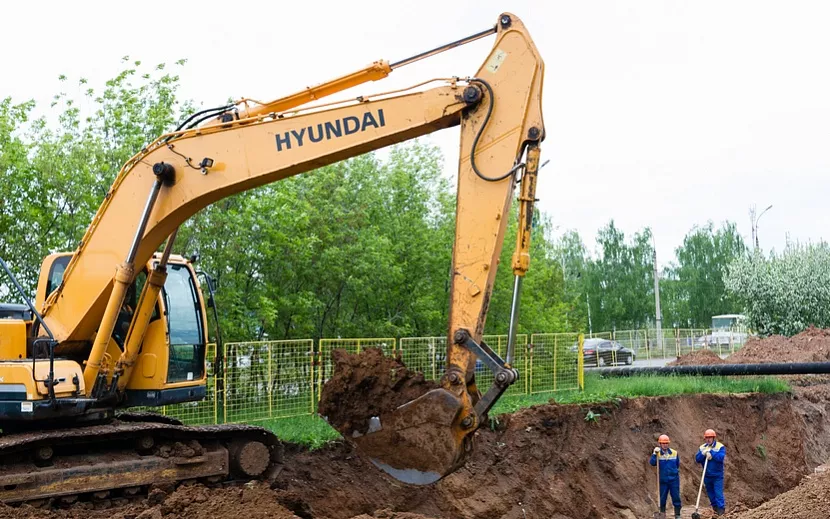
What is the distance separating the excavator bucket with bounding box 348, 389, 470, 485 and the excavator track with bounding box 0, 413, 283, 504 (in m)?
2.60

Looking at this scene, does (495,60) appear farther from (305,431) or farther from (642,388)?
(642,388)

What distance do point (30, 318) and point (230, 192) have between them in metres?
2.65

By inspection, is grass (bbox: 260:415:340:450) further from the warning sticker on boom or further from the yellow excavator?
the warning sticker on boom

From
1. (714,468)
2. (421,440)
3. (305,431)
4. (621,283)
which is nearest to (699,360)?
(714,468)

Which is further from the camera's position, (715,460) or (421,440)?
(715,460)

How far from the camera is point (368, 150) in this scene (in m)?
7.81

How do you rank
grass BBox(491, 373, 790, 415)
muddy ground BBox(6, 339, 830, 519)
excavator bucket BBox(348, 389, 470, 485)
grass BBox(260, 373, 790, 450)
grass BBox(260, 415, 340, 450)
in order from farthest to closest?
grass BBox(491, 373, 790, 415)
grass BBox(260, 373, 790, 450)
grass BBox(260, 415, 340, 450)
muddy ground BBox(6, 339, 830, 519)
excavator bucket BBox(348, 389, 470, 485)

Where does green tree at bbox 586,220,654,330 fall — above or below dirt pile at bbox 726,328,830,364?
above

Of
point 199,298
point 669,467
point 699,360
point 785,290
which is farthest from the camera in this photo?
point 785,290

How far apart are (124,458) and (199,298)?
1927 millimetres

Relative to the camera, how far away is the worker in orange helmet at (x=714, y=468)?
494 inches

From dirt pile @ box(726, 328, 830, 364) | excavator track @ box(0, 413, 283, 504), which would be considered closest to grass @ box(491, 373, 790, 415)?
dirt pile @ box(726, 328, 830, 364)

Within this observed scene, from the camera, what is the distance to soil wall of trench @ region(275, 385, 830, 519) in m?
11.1

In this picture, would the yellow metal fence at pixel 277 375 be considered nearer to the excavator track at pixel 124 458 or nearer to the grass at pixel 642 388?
the grass at pixel 642 388
